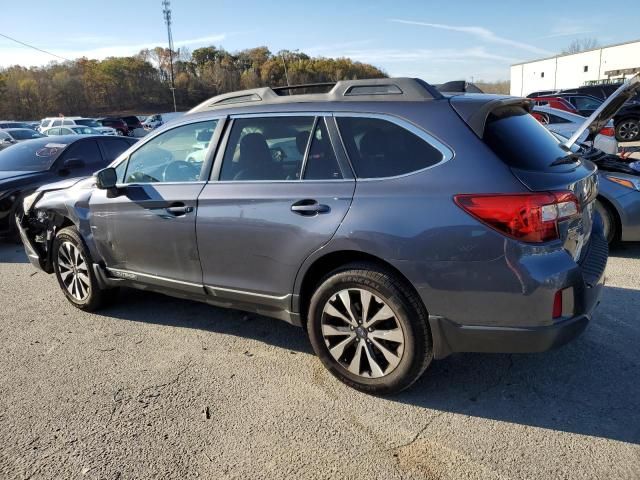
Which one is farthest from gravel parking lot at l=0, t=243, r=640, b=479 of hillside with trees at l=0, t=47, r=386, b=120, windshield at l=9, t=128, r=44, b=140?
hillside with trees at l=0, t=47, r=386, b=120

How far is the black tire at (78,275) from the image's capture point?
4.37m

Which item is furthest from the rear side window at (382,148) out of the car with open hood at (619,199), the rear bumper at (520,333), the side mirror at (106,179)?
the car with open hood at (619,199)

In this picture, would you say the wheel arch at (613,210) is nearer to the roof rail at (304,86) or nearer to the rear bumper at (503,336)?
the rear bumper at (503,336)

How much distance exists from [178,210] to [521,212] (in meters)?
2.32

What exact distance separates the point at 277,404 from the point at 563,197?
6.51ft

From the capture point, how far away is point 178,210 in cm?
354

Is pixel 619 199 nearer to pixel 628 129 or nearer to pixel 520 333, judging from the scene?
pixel 520 333

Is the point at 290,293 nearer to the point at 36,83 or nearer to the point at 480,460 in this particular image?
the point at 480,460

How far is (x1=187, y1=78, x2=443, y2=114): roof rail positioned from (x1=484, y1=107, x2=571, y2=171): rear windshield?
381 millimetres

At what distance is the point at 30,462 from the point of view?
255 centimetres

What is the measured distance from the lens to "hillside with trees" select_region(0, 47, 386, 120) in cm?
7175

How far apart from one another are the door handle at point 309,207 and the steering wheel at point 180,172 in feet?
3.27

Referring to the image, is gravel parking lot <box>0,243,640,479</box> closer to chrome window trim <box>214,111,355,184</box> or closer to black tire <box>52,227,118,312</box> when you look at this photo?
black tire <box>52,227,118,312</box>

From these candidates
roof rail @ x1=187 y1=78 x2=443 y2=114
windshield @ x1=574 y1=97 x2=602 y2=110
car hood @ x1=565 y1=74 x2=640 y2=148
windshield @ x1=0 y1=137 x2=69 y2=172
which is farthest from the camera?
windshield @ x1=574 y1=97 x2=602 y2=110
